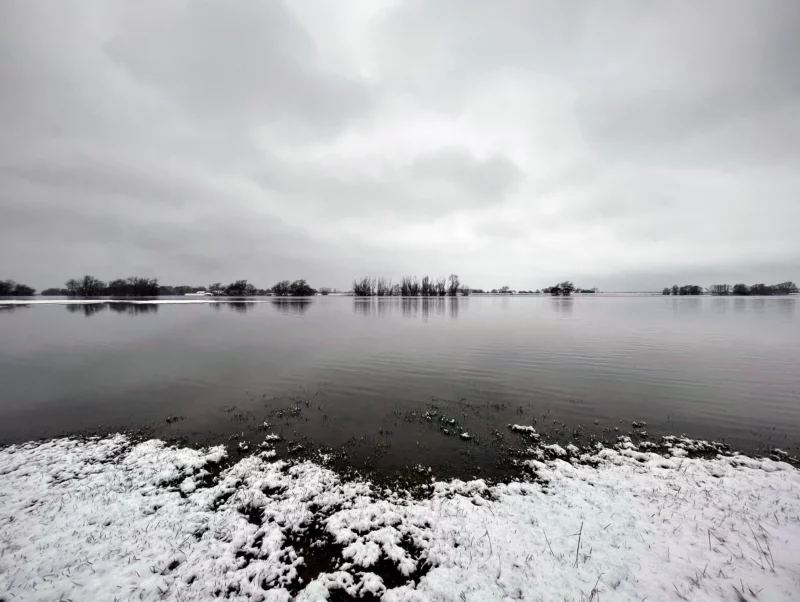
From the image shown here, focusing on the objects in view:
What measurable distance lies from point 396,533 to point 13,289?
257205mm

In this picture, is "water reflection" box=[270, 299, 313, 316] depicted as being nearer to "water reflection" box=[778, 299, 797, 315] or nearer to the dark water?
the dark water

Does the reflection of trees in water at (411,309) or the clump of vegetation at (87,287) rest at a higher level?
the clump of vegetation at (87,287)

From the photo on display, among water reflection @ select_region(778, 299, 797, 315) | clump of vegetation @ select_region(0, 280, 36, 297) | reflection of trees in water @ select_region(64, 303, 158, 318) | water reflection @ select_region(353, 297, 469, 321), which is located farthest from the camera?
clump of vegetation @ select_region(0, 280, 36, 297)

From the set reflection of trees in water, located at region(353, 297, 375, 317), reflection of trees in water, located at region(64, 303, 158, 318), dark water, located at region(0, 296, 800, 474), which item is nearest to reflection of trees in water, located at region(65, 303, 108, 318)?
reflection of trees in water, located at region(64, 303, 158, 318)

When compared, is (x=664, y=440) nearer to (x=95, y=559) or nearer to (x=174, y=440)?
(x=95, y=559)

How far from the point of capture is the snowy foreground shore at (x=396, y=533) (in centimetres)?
491

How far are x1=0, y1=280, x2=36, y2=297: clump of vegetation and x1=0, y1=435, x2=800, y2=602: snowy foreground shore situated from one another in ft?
774

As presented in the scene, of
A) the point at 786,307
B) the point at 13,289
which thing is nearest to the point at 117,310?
the point at 786,307

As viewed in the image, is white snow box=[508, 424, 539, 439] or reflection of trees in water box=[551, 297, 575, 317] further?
reflection of trees in water box=[551, 297, 575, 317]

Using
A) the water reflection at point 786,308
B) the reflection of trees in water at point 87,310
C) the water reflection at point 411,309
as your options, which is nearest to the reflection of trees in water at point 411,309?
the water reflection at point 411,309

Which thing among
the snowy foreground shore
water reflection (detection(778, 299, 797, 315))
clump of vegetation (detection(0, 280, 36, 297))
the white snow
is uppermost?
clump of vegetation (detection(0, 280, 36, 297))

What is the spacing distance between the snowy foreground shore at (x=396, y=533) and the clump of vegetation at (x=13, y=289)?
23587 centimetres

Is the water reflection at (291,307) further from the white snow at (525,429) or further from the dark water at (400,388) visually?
the white snow at (525,429)

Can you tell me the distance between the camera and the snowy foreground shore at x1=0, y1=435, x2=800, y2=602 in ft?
16.1
